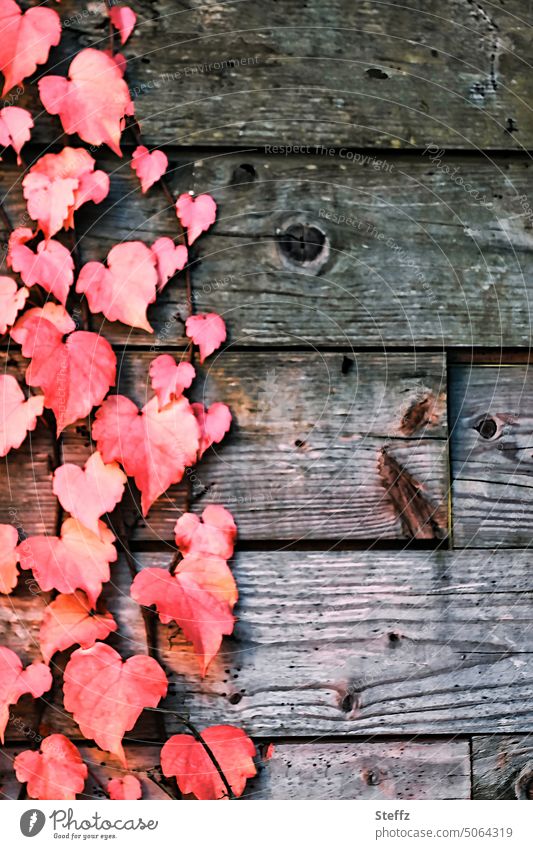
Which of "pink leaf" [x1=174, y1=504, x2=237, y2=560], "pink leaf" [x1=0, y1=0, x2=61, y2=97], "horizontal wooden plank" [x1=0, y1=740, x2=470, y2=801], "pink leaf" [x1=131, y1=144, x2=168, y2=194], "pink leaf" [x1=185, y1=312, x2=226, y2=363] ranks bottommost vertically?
"horizontal wooden plank" [x1=0, y1=740, x2=470, y2=801]

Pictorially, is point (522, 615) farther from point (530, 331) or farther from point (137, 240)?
point (137, 240)

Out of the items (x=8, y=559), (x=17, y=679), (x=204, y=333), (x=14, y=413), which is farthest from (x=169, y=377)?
(x=17, y=679)

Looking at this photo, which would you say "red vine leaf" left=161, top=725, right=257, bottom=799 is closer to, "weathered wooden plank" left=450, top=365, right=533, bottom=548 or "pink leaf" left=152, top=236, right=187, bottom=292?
"weathered wooden plank" left=450, top=365, right=533, bottom=548

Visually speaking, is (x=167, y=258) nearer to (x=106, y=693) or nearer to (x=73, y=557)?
(x=73, y=557)

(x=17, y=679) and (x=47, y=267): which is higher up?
(x=47, y=267)

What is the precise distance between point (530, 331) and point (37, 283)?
633mm

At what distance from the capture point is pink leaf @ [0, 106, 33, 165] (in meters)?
0.94

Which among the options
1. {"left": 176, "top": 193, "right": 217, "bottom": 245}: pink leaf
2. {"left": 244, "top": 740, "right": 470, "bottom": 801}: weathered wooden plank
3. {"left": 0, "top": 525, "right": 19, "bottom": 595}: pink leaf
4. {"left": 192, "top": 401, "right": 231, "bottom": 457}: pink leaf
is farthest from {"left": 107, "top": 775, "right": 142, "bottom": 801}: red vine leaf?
{"left": 176, "top": 193, "right": 217, "bottom": 245}: pink leaf

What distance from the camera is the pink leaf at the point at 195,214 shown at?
964 millimetres

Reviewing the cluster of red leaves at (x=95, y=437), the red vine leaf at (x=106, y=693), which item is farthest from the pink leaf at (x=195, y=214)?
the red vine leaf at (x=106, y=693)

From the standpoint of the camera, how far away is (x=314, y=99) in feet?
3.22

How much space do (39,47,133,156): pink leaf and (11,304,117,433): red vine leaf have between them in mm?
219

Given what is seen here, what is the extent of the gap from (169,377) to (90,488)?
168 millimetres

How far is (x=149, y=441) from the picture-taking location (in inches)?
37.3
